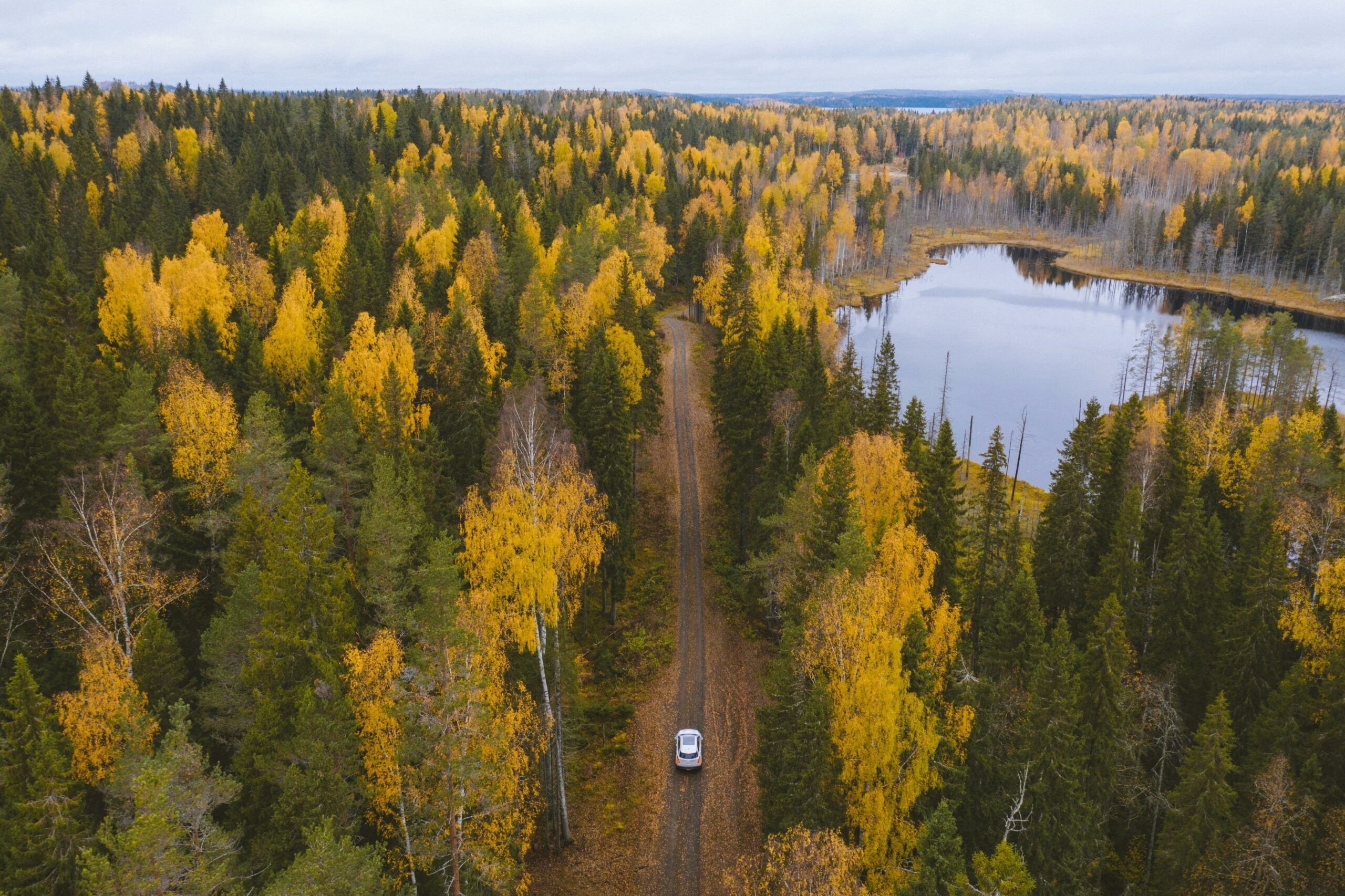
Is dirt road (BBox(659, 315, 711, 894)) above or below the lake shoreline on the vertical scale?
below

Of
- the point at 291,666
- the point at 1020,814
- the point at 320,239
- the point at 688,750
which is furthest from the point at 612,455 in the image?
the point at 320,239

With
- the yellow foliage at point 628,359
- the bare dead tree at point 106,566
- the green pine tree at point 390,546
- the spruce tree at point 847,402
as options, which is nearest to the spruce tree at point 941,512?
the spruce tree at point 847,402

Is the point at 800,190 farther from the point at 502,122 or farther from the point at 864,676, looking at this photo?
the point at 864,676

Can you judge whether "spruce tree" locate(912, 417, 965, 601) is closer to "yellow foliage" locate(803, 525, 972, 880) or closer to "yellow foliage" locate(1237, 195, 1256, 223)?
"yellow foliage" locate(803, 525, 972, 880)

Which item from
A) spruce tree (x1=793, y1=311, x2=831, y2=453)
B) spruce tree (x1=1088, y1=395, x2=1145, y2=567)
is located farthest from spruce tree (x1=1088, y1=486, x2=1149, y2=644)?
spruce tree (x1=793, y1=311, x2=831, y2=453)

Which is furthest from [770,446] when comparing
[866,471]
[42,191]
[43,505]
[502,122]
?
[502,122]

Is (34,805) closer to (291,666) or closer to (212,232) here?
(291,666)
